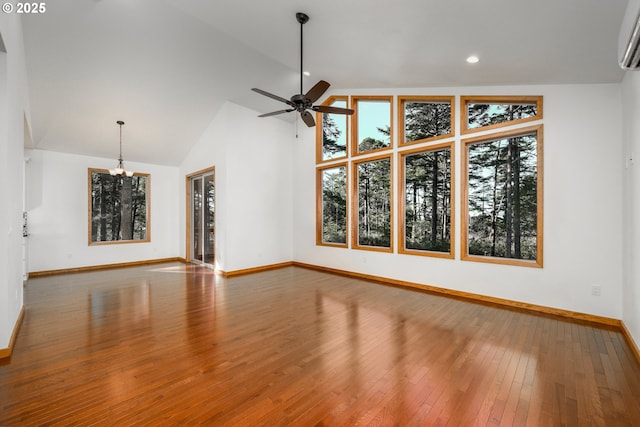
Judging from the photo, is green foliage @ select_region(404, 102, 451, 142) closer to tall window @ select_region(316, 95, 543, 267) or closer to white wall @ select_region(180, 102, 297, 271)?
tall window @ select_region(316, 95, 543, 267)

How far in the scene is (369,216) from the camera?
597 cm

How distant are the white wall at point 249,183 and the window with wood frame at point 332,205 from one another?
94cm

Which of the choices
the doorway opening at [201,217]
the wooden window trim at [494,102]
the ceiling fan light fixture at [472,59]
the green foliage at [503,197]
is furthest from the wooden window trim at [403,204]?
the doorway opening at [201,217]

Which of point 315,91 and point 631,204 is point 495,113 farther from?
point 315,91

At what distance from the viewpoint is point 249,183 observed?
6.49 metres

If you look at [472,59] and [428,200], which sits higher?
[472,59]

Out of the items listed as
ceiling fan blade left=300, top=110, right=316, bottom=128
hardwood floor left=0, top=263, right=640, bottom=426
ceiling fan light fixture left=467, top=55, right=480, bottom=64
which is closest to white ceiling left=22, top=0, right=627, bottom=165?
ceiling fan light fixture left=467, top=55, right=480, bottom=64

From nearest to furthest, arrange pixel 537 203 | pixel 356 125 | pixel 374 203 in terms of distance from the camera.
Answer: pixel 537 203 < pixel 374 203 < pixel 356 125

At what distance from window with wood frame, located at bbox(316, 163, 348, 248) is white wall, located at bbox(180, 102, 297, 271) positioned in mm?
940

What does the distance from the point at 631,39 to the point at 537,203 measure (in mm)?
2550

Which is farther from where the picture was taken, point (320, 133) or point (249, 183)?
point (320, 133)

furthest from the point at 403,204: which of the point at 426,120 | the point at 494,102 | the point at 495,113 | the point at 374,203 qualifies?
the point at 494,102

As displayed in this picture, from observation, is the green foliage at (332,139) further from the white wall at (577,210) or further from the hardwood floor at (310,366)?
the hardwood floor at (310,366)

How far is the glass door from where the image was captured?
6926mm
